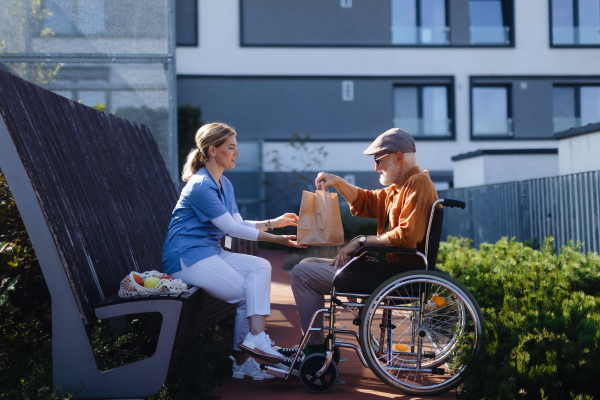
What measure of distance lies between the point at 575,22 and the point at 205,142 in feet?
64.9

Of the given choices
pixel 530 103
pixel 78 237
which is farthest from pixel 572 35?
pixel 78 237

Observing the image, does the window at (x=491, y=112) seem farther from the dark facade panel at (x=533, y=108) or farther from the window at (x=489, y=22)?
the window at (x=489, y=22)

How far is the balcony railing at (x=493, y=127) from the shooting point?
63.8 ft

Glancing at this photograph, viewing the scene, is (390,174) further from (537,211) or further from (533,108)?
(533,108)

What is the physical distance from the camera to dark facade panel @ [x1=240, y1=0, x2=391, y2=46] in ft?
61.3

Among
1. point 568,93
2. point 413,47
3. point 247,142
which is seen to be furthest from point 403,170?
point 568,93

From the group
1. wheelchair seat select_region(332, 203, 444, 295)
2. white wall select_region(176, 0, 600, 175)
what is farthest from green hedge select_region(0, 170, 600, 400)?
white wall select_region(176, 0, 600, 175)

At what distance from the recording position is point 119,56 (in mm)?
7215

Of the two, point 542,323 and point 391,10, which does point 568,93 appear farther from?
point 542,323

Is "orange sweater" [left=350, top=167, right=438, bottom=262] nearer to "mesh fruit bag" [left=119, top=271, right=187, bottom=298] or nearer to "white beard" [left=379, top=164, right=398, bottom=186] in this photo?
"white beard" [left=379, top=164, right=398, bottom=186]

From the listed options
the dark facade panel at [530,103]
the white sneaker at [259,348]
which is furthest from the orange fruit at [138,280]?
the dark facade panel at [530,103]

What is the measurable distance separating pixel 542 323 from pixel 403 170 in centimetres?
122

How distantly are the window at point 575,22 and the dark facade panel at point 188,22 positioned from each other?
12.4 meters

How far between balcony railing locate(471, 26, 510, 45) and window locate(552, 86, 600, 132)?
2.55m
